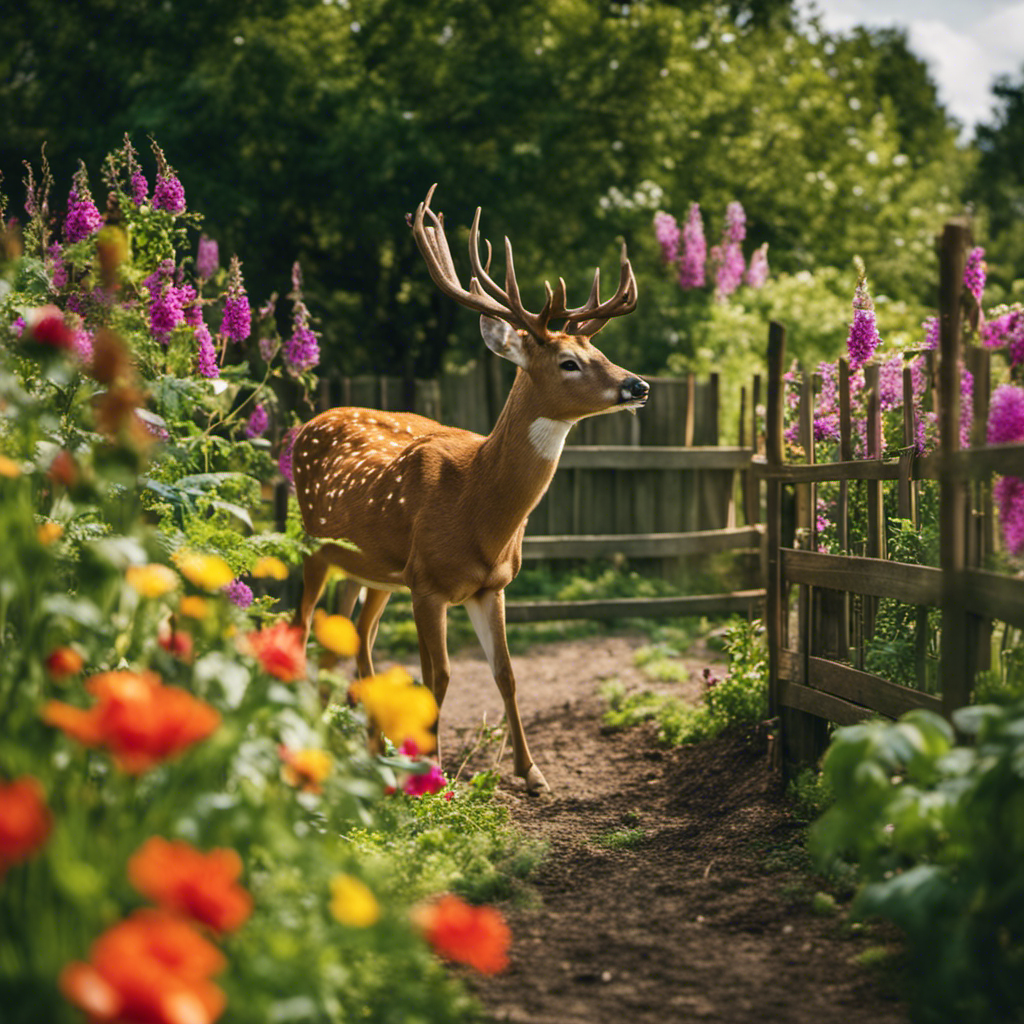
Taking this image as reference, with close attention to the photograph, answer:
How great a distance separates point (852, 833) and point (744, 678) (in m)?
3.14

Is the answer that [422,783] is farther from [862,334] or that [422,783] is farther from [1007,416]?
[862,334]

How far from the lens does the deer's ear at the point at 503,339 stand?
207 inches

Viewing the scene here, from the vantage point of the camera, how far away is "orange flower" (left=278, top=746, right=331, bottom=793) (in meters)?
2.36

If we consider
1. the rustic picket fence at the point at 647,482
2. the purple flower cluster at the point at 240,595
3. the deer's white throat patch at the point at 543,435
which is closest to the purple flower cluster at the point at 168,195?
the purple flower cluster at the point at 240,595

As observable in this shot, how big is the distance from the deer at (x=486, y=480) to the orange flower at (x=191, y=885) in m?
3.24

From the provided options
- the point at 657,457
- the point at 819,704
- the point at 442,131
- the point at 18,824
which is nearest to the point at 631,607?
the point at 657,457

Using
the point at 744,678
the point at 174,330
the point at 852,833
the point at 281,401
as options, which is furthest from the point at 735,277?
the point at 852,833

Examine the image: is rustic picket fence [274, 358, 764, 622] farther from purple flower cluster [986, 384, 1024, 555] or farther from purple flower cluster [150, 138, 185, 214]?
purple flower cluster [986, 384, 1024, 555]

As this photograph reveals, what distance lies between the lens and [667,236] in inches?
477

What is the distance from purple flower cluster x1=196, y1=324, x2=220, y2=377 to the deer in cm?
95

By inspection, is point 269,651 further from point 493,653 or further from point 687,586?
point 687,586

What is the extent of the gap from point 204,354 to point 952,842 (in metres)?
3.70

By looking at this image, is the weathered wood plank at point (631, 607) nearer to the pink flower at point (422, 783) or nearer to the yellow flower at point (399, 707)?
the pink flower at point (422, 783)

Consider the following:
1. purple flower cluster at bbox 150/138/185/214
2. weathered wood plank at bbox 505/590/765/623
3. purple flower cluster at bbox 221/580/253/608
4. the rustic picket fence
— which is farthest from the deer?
the rustic picket fence
